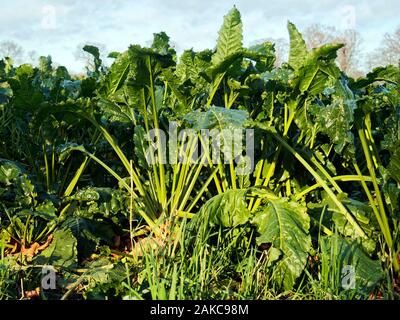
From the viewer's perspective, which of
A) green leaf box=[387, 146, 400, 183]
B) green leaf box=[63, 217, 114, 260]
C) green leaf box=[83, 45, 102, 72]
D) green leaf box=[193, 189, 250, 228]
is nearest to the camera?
green leaf box=[387, 146, 400, 183]

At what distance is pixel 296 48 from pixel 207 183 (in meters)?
0.97

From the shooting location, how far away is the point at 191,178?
3.13 m

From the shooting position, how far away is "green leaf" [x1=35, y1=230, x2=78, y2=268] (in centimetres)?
258

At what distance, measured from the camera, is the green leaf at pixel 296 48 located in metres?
3.08

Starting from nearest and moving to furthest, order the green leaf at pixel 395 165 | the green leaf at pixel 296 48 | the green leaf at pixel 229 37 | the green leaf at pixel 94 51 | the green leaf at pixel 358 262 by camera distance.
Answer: the green leaf at pixel 358 262, the green leaf at pixel 395 165, the green leaf at pixel 229 37, the green leaf at pixel 296 48, the green leaf at pixel 94 51

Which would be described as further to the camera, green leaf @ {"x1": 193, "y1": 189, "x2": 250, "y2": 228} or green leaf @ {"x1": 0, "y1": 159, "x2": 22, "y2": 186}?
green leaf @ {"x1": 0, "y1": 159, "x2": 22, "y2": 186}

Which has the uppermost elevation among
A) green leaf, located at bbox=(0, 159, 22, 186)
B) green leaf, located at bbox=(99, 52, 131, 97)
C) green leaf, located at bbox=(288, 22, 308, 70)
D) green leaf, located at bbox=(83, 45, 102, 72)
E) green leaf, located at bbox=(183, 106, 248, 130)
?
green leaf, located at bbox=(83, 45, 102, 72)

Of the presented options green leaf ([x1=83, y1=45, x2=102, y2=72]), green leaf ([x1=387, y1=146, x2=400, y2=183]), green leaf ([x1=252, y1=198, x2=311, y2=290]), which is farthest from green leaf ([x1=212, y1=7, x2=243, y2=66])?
green leaf ([x1=83, y1=45, x2=102, y2=72])

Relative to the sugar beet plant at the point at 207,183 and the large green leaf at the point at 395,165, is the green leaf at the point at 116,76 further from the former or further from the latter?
the large green leaf at the point at 395,165

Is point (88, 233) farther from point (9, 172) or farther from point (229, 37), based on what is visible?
point (229, 37)

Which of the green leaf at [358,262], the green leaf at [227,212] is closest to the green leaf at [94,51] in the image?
the green leaf at [227,212]

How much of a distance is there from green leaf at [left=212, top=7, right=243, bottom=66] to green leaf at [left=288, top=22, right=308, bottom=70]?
327 millimetres

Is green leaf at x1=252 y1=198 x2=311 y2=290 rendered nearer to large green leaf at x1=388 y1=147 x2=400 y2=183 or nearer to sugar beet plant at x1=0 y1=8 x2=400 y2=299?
sugar beet plant at x1=0 y1=8 x2=400 y2=299
